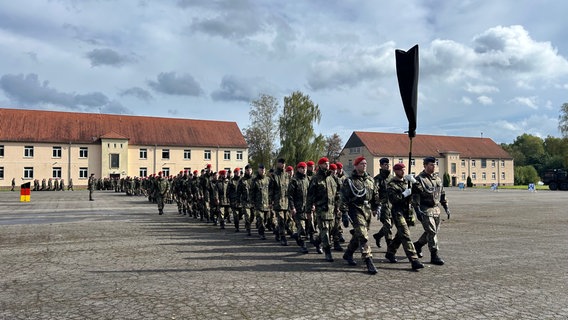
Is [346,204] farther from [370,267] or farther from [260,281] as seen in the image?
[260,281]

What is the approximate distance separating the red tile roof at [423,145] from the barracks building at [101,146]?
73.9 ft

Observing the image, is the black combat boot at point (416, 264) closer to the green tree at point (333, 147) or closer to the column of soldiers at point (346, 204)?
the column of soldiers at point (346, 204)

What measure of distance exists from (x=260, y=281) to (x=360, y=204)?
7.74 ft

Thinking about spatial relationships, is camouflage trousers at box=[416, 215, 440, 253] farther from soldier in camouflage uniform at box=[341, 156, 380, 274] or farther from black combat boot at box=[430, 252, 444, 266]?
soldier in camouflage uniform at box=[341, 156, 380, 274]

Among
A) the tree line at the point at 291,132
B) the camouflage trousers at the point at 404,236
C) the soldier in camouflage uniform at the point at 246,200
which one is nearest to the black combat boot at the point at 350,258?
the camouflage trousers at the point at 404,236

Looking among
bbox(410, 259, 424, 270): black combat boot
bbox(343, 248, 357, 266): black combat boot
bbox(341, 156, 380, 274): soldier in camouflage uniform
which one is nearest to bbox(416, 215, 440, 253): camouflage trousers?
bbox(410, 259, 424, 270): black combat boot

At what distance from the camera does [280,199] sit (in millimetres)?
11055

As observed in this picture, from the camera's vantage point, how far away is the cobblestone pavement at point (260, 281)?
5332 mm

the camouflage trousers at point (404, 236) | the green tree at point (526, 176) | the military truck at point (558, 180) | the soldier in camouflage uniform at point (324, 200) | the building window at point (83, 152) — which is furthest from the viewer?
the green tree at point (526, 176)

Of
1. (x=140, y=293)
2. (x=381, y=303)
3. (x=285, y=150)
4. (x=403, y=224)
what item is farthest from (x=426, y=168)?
(x=285, y=150)

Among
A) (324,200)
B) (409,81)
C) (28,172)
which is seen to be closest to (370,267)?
(324,200)

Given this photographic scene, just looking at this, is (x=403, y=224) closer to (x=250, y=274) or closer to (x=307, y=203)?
(x=307, y=203)

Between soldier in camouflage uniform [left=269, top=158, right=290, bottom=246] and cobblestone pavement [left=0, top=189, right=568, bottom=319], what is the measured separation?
0.44m

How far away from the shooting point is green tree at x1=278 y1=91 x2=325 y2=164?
59.0 metres
